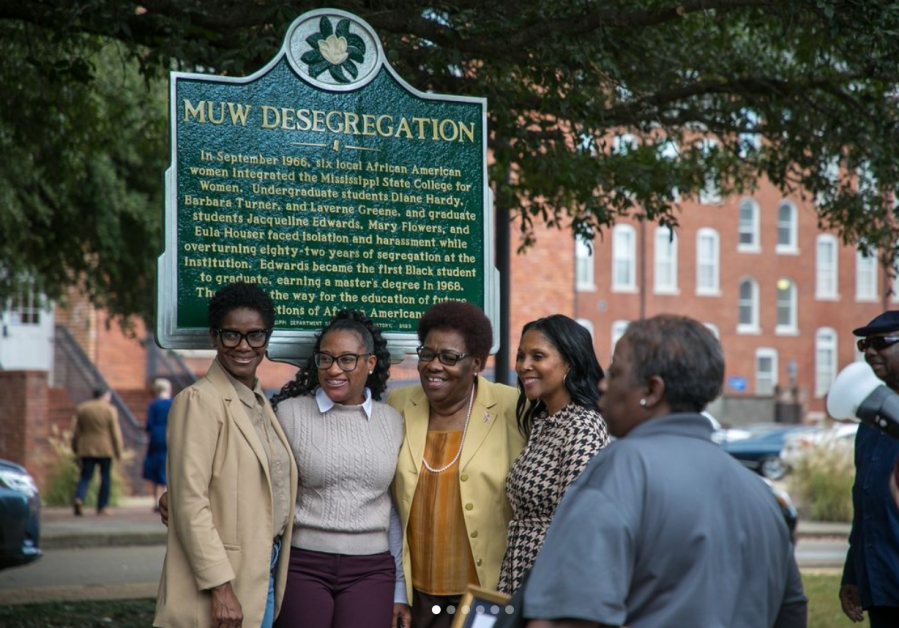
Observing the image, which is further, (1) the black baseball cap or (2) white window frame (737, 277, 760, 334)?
(2) white window frame (737, 277, 760, 334)

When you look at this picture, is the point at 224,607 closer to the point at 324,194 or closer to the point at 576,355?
the point at 576,355

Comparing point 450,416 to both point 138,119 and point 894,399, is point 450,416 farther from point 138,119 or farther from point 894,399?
point 138,119

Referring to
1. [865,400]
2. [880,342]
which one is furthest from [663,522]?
[880,342]

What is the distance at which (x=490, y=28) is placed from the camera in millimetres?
7609

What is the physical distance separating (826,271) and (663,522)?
53.6m

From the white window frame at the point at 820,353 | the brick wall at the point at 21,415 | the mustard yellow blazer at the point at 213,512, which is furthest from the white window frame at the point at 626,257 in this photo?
the mustard yellow blazer at the point at 213,512

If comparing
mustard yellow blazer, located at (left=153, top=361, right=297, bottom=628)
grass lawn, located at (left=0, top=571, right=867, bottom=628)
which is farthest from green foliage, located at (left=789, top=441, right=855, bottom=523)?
mustard yellow blazer, located at (left=153, top=361, right=297, bottom=628)

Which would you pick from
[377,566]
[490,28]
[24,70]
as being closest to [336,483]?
[377,566]

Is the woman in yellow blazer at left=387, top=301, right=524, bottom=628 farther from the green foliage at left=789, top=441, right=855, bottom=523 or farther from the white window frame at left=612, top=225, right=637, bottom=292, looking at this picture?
the white window frame at left=612, top=225, right=637, bottom=292

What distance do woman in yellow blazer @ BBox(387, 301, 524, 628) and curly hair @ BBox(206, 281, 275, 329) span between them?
647 millimetres

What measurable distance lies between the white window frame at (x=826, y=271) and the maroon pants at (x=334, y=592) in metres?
51.3

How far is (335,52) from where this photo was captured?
242 inches

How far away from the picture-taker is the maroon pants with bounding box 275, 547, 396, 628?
15.9ft

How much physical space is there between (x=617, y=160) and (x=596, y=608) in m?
6.38
